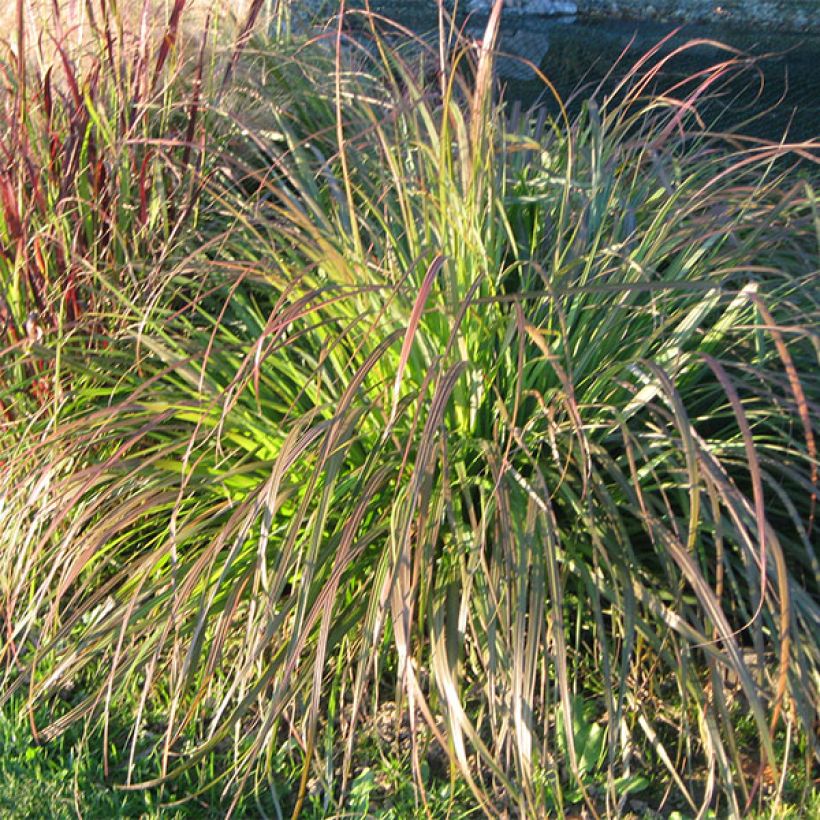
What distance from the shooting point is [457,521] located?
2.16m

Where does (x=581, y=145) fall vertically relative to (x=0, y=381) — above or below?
above

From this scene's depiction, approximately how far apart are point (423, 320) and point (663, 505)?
0.64 m

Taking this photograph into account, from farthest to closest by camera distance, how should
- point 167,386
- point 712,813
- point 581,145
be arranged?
point 581,145, point 167,386, point 712,813

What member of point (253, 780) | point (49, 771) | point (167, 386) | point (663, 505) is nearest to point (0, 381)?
point (167, 386)

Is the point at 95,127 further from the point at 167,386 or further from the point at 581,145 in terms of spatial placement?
the point at 581,145

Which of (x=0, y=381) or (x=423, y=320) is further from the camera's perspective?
(x=0, y=381)

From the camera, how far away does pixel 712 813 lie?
2104mm

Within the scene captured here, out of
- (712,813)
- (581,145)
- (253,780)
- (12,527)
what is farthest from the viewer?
(581,145)

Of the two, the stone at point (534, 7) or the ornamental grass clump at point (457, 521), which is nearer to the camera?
the ornamental grass clump at point (457, 521)

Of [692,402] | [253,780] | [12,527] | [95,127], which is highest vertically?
[95,127]

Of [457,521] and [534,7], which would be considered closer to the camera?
[457,521]

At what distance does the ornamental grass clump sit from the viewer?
196 cm

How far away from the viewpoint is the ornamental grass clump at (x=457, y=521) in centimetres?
196

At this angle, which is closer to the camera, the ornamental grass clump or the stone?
the ornamental grass clump
